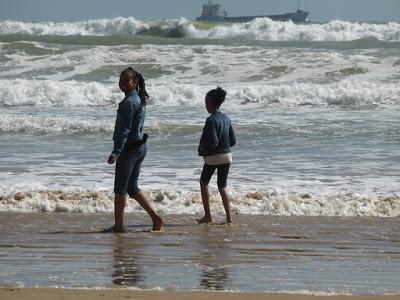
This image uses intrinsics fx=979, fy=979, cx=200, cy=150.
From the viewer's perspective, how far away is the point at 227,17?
78.9 m

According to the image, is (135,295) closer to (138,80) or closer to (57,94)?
(138,80)

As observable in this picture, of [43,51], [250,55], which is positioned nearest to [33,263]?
[250,55]

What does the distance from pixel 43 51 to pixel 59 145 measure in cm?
1836

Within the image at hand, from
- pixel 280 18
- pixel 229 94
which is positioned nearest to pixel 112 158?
pixel 229 94

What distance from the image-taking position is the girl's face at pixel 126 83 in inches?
328

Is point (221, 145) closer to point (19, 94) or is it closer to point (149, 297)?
point (149, 297)

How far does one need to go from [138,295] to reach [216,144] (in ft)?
12.6

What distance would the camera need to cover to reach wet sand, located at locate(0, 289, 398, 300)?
17.9 ft

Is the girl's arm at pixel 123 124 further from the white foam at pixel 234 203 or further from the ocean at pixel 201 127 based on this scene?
the white foam at pixel 234 203

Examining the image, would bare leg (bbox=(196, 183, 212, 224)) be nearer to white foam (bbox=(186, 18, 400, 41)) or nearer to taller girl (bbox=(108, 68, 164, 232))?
taller girl (bbox=(108, 68, 164, 232))

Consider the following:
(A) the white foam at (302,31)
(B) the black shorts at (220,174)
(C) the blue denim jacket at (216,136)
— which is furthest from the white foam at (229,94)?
(A) the white foam at (302,31)

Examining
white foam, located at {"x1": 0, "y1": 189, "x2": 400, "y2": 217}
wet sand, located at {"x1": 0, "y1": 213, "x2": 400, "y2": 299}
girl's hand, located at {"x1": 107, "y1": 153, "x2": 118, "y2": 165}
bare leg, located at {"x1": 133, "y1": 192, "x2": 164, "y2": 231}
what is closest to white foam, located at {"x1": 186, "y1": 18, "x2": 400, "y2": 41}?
white foam, located at {"x1": 0, "y1": 189, "x2": 400, "y2": 217}

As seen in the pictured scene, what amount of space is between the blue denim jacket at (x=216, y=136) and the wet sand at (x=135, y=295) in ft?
12.1

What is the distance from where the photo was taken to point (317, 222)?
9.59 m
